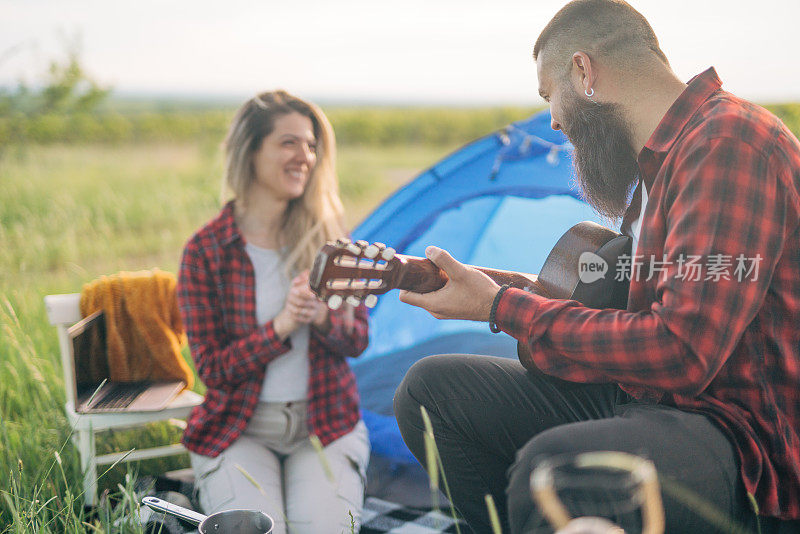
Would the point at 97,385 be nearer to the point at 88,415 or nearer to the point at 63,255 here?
the point at 88,415

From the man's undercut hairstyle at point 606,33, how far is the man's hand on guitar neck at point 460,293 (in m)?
0.55

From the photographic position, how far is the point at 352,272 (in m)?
1.65

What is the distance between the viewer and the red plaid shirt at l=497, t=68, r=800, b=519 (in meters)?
1.28

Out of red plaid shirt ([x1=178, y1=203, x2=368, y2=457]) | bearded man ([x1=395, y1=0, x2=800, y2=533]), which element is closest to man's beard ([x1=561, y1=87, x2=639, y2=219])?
bearded man ([x1=395, y1=0, x2=800, y2=533])

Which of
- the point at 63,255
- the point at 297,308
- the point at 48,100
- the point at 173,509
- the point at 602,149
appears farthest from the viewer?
the point at 48,100

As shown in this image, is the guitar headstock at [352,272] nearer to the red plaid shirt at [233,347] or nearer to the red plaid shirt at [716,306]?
the red plaid shirt at [716,306]

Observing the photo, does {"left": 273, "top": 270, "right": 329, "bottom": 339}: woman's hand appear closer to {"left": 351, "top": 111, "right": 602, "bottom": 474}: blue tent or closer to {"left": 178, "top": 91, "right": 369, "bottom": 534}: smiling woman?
{"left": 178, "top": 91, "right": 369, "bottom": 534}: smiling woman

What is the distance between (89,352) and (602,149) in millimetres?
1959

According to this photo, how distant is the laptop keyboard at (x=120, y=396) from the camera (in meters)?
2.45

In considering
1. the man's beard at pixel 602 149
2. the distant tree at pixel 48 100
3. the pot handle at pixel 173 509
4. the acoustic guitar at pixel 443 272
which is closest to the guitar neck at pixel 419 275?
the acoustic guitar at pixel 443 272

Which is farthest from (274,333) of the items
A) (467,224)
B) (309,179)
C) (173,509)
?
(467,224)

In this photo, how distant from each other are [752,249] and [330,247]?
86 cm

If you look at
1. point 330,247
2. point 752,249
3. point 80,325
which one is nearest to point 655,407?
point 752,249

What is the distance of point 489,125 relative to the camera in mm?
31594
